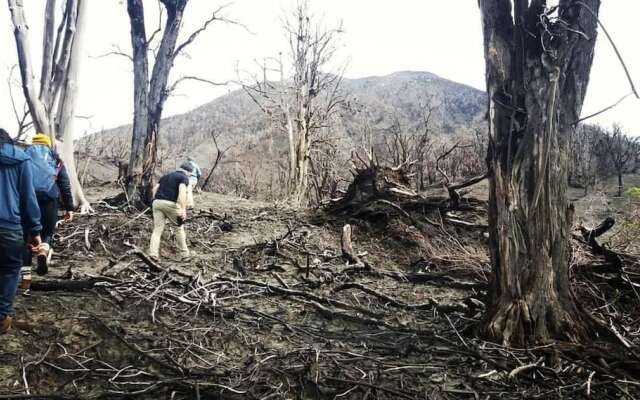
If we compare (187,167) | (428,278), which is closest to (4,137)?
(187,167)

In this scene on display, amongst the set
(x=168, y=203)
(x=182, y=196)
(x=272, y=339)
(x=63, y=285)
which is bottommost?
(x=272, y=339)

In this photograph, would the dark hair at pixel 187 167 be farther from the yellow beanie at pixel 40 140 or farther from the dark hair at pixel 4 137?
the dark hair at pixel 4 137

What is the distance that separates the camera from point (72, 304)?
12.8ft

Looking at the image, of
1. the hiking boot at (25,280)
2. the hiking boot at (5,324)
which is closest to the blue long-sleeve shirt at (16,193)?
the hiking boot at (5,324)

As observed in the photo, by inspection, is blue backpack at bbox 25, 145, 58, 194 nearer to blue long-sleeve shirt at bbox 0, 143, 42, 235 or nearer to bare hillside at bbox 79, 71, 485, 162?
blue long-sleeve shirt at bbox 0, 143, 42, 235

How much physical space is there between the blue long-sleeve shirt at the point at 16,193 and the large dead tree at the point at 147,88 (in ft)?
17.9

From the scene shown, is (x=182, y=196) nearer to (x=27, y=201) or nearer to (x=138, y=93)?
(x=27, y=201)

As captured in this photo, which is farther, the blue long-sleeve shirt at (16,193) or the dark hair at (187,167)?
the dark hair at (187,167)

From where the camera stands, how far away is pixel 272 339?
374 centimetres

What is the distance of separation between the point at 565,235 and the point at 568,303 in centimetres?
51

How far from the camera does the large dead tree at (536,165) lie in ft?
10.6

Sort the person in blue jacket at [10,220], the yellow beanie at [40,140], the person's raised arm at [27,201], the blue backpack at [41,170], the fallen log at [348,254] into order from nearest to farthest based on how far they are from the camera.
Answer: the person in blue jacket at [10,220]
the person's raised arm at [27,201]
the blue backpack at [41,170]
the yellow beanie at [40,140]
the fallen log at [348,254]

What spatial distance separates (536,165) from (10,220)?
395 centimetres

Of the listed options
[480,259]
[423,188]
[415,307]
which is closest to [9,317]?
[415,307]
